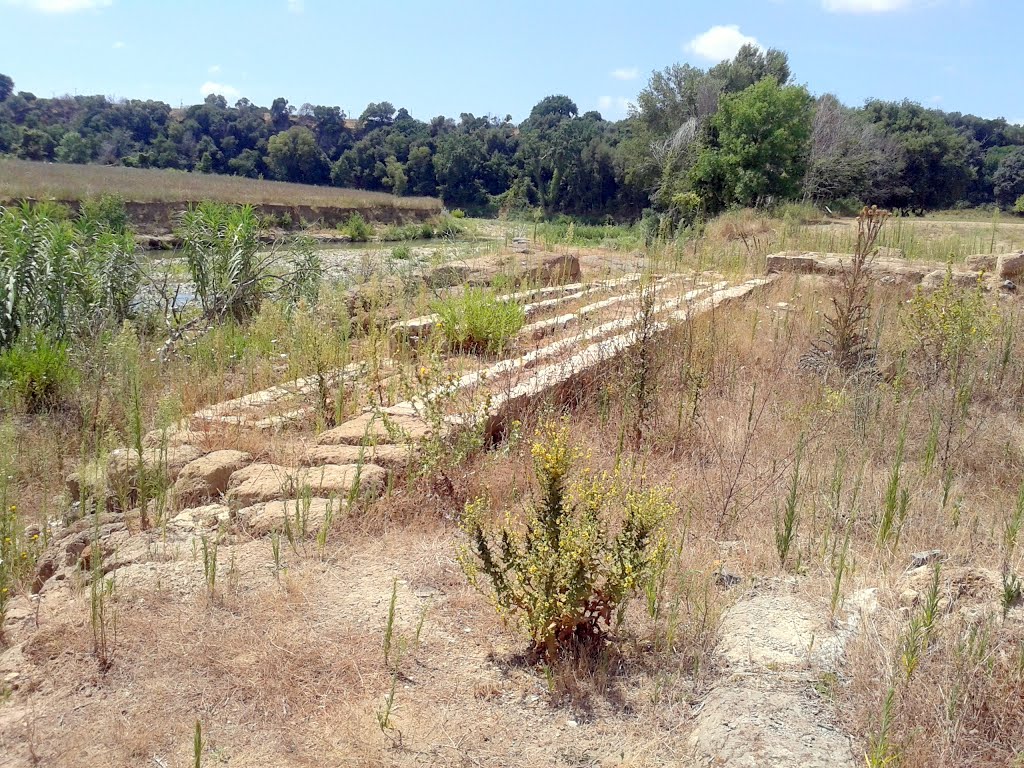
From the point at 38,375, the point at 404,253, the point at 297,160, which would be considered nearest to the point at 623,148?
the point at 404,253

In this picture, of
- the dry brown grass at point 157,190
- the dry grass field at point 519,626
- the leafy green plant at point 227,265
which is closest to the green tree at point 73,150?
the dry brown grass at point 157,190

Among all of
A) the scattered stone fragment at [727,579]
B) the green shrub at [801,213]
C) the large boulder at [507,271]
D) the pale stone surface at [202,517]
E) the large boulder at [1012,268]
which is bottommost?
the pale stone surface at [202,517]

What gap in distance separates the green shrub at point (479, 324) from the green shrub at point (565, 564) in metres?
3.26

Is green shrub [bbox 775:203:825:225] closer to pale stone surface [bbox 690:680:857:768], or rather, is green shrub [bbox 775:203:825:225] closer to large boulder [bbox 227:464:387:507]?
large boulder [bbox 227:464:387:507]

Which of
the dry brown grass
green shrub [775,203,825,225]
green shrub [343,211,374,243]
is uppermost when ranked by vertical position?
the dry brown grass

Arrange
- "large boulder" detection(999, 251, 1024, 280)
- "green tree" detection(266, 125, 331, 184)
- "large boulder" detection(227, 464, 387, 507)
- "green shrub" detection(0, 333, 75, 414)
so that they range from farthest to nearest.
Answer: "green tree" detection(266, 125, 331, 184) → "large boulder" detection(999, 251, 1024, 280) → "green shrub" detection(0, 333, 75, 414) → "large boulder" detection(227, 464, 387, 507)

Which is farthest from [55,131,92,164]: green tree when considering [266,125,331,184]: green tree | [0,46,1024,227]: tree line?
[266,125,331,184]: green tree

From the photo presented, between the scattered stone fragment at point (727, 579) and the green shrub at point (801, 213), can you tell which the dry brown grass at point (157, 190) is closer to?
the green shrub at point (801, 213)

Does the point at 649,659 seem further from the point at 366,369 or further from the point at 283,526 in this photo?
the point at 366,369

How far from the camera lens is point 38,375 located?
5.44 meters

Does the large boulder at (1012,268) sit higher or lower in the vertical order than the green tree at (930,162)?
lower

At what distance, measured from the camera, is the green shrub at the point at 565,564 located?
2.46 meters

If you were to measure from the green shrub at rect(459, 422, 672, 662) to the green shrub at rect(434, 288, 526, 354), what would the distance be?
10.7 feet

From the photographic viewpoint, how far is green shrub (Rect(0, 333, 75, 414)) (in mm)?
5336
